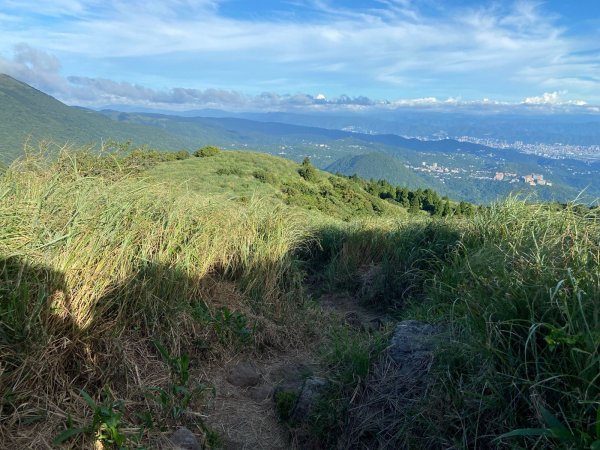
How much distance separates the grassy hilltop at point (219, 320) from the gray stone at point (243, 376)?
125mm

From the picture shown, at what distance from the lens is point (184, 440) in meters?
2.48

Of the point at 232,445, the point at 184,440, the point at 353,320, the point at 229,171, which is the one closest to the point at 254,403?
the point at 232,445

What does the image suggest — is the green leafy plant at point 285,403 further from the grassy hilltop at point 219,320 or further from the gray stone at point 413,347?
the gray stone at point 413,347

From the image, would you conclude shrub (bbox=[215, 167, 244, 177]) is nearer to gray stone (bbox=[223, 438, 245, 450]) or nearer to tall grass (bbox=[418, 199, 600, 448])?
gray stone (bbox=[223, 438, 245, 450])

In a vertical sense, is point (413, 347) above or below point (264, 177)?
above

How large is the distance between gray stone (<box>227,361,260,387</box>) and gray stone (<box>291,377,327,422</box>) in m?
0.62

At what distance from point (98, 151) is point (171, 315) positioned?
218 cm

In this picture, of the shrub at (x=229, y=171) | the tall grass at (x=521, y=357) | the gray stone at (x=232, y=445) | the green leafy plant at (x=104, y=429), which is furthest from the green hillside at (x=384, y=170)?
the green leafy plant at (x=104, y=429)

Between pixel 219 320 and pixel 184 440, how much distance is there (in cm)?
138

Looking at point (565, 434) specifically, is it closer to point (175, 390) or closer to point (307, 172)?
point (175, 390)

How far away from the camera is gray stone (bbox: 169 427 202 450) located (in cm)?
245

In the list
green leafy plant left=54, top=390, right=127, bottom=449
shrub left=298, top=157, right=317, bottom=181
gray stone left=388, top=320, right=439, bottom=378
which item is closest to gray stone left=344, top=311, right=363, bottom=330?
gray stone left=388, top=320, right=439, bottom=378

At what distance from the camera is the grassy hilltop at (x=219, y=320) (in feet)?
6.79

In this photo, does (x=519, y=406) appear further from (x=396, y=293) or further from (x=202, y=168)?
(x=202, y=168)
